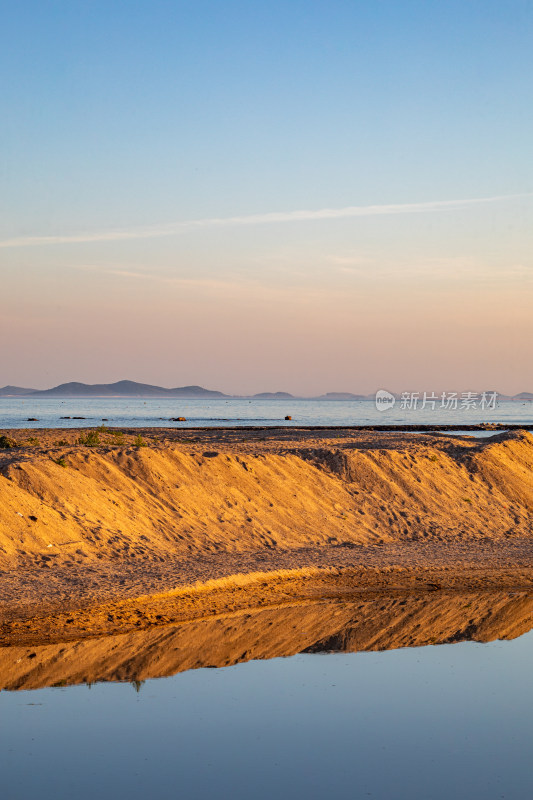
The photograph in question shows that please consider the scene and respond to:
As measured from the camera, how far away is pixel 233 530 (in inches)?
874

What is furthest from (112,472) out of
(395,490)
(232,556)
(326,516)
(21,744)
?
(21,744)

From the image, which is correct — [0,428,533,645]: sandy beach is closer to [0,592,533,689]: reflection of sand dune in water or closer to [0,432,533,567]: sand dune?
[0,432,533,567]: sand dune

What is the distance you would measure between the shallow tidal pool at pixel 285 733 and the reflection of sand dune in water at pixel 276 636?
0.50m

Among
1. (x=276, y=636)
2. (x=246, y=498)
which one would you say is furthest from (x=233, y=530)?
(x=276, y=636)

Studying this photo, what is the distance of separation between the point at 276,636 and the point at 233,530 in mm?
8332

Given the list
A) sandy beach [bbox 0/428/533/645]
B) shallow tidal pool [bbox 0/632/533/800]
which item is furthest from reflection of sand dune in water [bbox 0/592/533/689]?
sandy beach [bbox 0/428/533/645]

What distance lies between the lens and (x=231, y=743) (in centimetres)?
954

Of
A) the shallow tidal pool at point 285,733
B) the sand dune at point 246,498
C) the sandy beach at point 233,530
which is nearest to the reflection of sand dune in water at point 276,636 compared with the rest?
the shallow tidal pool at point 285,733

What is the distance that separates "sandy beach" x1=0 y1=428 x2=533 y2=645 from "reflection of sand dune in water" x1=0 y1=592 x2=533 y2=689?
2.00 ft

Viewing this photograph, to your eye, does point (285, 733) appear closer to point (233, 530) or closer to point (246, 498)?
A: point (233, 530)

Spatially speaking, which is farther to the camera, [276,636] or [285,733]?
[276,636]

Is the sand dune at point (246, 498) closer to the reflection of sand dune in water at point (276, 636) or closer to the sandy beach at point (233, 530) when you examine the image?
the sandy beach at point (233, 530)

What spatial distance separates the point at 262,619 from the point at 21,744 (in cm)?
629

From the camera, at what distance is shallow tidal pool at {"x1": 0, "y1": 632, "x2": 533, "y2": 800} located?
845 cm
